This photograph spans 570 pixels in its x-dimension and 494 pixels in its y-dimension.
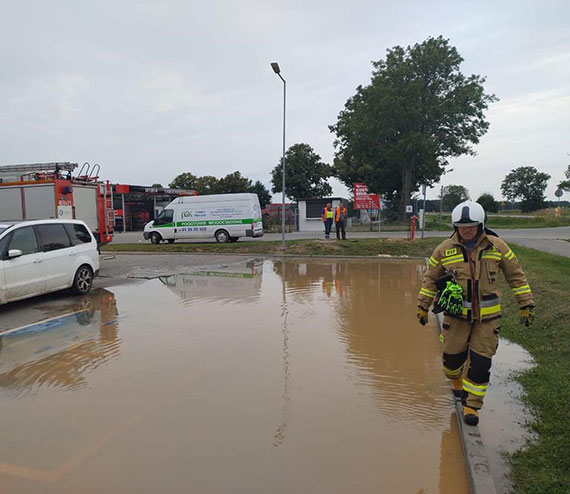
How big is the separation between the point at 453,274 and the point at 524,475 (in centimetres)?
161

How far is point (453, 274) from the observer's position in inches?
156

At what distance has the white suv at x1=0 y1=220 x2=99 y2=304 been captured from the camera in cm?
804

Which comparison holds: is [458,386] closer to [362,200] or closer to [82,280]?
[82,280]

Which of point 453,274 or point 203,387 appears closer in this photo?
point 453,274

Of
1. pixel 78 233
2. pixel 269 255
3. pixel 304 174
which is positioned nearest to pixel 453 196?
pixel 304 174

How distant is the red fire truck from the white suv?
409cm

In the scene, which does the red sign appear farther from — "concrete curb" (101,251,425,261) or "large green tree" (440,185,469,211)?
"large green tree" (440,185,469,211)

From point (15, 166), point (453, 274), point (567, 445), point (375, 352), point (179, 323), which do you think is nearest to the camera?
point (567, 445)

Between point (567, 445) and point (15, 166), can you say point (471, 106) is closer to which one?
point (15, 166)

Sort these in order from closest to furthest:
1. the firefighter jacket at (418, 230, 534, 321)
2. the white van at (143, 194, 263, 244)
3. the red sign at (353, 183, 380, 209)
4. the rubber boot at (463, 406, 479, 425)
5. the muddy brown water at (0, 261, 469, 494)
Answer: the muddy brown water at (0, 261, 469, 494) → the rubber boot at (463, 406, 479, 425) → the firefighter jacket at (418, 230, 534, 321) → the white van at (143, 194, 263, 244) → the red sign at (353, 183, 380, 209)

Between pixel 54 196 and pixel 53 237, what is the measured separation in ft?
16.4

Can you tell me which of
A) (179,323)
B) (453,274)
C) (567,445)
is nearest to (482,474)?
(567,445)

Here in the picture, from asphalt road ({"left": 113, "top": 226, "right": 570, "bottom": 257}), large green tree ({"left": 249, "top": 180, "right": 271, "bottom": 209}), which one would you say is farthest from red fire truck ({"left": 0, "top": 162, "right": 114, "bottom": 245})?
large green tree ({"left": 249, "top": 180, "right": 271, "bottom": 209})

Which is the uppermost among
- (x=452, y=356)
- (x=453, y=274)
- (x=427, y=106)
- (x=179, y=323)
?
(x=427, y=106)
